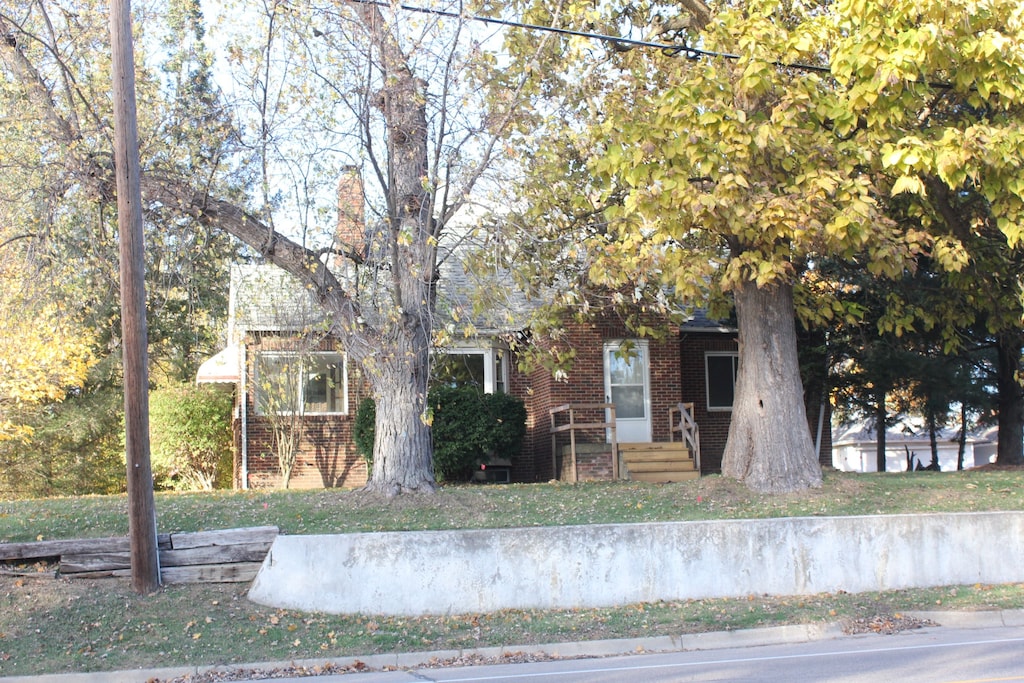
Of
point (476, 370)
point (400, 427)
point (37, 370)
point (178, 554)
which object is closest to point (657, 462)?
point (476, 370)

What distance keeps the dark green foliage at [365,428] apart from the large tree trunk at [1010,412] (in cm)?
1325

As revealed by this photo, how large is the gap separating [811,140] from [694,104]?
1.53m

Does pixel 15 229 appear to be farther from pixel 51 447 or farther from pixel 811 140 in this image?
pixel 51 447

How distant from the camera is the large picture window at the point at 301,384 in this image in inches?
814

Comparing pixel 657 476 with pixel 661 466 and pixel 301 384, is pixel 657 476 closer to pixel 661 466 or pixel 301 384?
pixel 661 466

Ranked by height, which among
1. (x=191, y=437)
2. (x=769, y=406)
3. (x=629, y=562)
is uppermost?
(x=769, y=406)

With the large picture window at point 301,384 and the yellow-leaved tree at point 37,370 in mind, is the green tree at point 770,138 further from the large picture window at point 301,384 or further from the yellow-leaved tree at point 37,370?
the yellow-leaved tree at point 37,370

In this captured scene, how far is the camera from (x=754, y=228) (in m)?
12.3

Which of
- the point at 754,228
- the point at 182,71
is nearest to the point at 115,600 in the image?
the point at 182,71

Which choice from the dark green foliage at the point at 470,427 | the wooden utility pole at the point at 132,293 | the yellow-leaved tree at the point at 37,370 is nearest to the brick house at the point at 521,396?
the dark green foliage at the point at 470,427

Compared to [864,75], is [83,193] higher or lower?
lower

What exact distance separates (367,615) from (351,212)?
→ 5.10 metres

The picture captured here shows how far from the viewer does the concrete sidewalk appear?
9.20 meters

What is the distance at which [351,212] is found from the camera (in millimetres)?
13172
